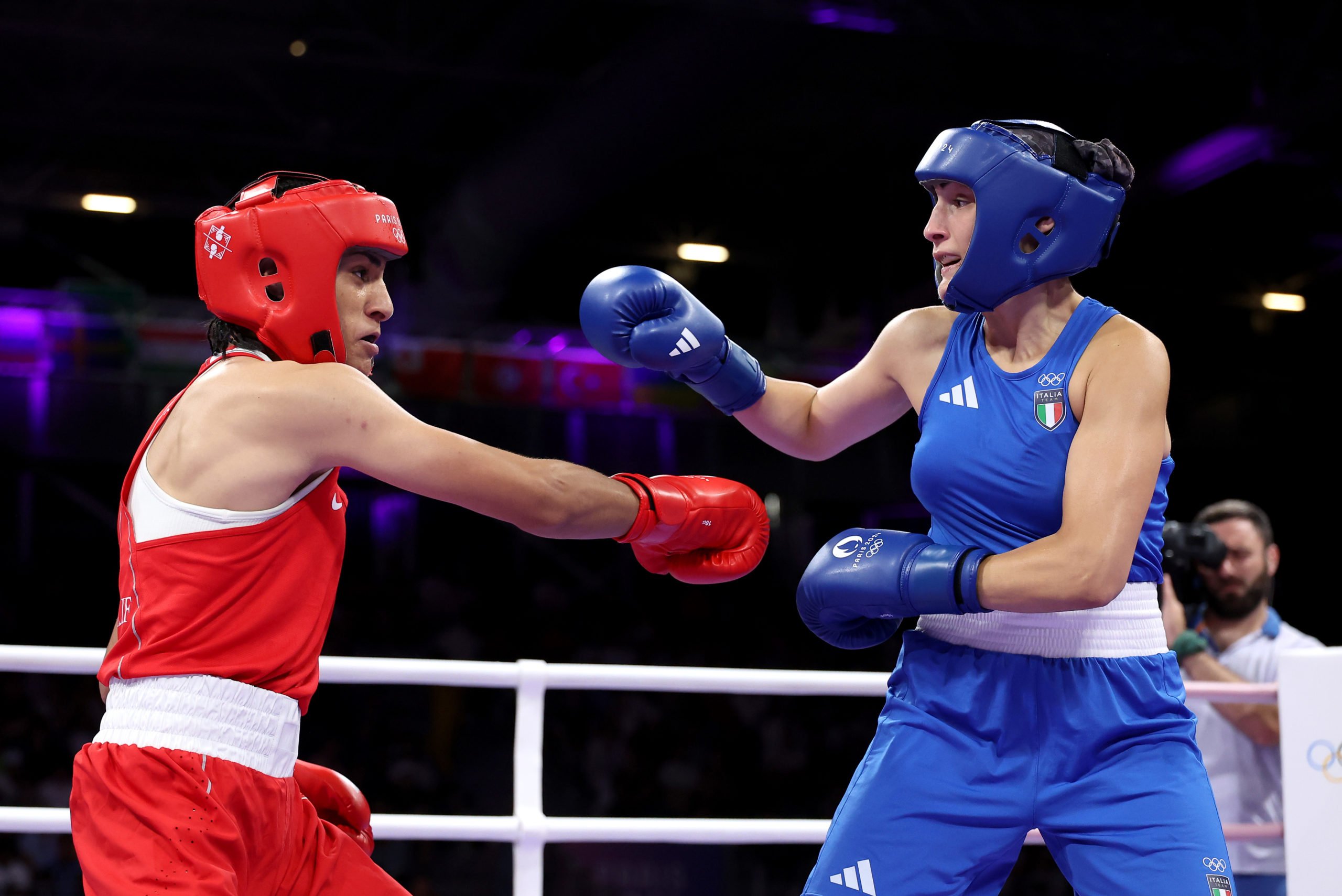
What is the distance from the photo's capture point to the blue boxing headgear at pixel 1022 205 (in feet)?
6.23

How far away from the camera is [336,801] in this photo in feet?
6.23

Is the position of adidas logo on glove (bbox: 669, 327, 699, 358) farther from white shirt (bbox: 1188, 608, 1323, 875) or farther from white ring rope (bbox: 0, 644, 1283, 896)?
white shirt (bbox: 1188, 608, 1323, 875)

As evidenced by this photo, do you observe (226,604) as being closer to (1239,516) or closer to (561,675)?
(561,675)

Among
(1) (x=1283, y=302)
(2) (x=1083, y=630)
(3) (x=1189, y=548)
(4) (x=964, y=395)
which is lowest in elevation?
(2) (x=1083, y=630)

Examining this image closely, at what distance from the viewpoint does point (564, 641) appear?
31.4 ft

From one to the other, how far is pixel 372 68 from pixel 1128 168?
6652 millimetres

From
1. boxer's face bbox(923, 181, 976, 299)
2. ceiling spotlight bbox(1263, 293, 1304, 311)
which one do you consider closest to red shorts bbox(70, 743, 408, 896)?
boxer's face bbox(923, 181, 976, 299)

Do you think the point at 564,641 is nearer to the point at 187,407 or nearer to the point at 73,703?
the point at 73,703

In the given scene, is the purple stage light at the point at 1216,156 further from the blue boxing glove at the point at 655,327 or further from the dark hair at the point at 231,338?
the dark hair at the point at 231,338

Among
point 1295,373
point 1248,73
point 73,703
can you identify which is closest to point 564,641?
point 73,703

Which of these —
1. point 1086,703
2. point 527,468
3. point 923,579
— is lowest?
point 1086,703

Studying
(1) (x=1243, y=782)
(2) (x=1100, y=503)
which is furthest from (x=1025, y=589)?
(1) (x=1243, y=782)

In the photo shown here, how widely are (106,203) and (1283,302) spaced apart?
375 inches

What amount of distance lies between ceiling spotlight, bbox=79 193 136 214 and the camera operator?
744 centimetres
